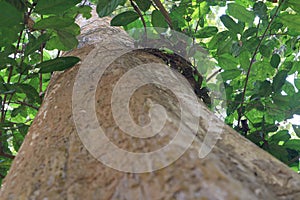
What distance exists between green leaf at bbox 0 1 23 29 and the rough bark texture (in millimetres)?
207

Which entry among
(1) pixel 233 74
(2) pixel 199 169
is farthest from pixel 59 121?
(1) pixel 233 74

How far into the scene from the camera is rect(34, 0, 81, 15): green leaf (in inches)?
36.7

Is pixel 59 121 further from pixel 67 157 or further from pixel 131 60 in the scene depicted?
pixel 131 60

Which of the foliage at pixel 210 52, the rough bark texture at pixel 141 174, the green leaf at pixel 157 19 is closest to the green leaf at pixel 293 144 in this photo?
the foliage at pixel 210 52

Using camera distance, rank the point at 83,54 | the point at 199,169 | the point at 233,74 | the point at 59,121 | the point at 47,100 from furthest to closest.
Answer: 1. the point at 233,74
2. the point at 83,54
3. the point at 47,100
4. the point at 59,121
5. the point at 199,169

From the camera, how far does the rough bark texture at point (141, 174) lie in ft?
1.44

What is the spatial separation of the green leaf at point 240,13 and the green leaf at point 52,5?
737 mm

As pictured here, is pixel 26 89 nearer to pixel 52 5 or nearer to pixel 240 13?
pixel 52 5

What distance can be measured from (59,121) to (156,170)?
0.33 meters

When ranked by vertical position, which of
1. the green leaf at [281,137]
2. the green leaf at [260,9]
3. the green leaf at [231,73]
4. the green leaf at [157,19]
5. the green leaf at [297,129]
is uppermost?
the green leaf at [157,19]

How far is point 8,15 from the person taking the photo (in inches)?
29.8

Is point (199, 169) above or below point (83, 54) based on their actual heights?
below

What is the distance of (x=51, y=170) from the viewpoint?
1.89ft

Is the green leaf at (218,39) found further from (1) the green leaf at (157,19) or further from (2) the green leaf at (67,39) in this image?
(2) the green leaf at (67,39)
